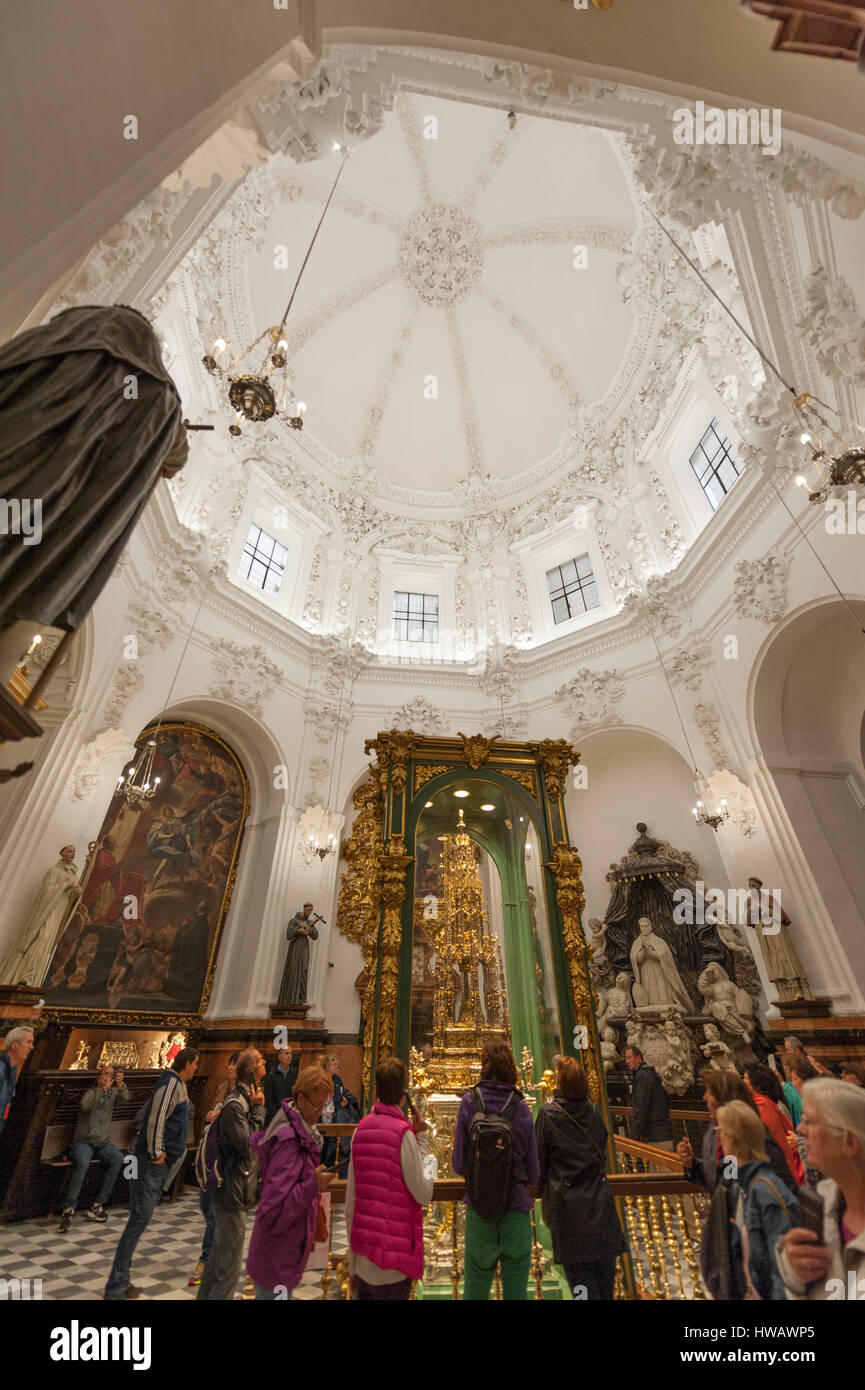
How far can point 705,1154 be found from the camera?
8.14 feet

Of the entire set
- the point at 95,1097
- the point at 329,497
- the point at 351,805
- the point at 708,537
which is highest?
the point at 329,497

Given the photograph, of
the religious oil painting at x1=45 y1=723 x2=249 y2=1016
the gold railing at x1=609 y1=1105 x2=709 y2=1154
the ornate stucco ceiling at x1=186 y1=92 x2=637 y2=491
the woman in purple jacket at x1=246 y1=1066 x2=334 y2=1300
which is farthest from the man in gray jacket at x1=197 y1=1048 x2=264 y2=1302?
the ornate stucco ceiling at x1=186 y1=92 x2=637 y2=491

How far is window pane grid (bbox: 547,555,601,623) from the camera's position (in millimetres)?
14336

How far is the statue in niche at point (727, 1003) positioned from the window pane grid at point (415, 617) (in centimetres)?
936

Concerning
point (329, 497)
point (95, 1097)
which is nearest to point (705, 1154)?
point (95, 1097)

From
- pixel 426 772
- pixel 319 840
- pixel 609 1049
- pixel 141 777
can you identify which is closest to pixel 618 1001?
pixel 609 1049

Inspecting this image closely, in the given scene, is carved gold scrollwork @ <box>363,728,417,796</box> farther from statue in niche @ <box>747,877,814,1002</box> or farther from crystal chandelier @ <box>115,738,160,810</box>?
statue in niche @ <box>747,877,814,1002</box>

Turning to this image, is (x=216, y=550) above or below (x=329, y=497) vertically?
below

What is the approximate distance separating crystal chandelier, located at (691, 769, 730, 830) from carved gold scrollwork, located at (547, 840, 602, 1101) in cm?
423

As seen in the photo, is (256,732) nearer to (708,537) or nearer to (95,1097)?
(95,1097)

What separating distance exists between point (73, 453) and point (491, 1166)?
4028mm
